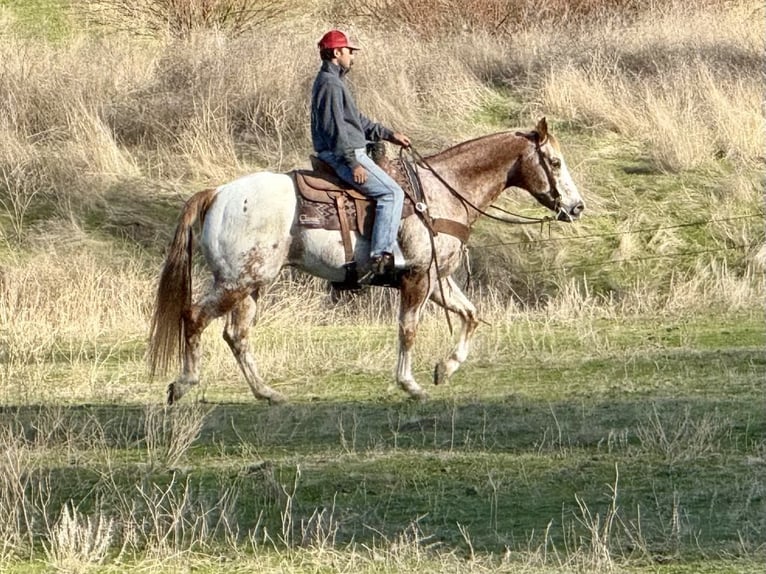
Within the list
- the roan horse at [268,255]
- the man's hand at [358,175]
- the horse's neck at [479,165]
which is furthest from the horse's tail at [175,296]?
the horse's neck at [479,165]

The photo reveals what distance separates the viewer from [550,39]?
90.4 feet

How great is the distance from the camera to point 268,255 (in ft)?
43.6

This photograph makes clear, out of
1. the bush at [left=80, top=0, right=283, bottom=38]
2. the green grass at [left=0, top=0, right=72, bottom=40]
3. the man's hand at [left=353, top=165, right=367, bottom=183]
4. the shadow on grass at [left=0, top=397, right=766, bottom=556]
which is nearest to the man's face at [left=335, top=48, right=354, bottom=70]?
the man's hand at [left=353, top=165, right=367, bottom=183]

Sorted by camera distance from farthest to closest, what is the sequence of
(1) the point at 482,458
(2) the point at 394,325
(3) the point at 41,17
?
(3) the point at 41,17
(2) the point at 394,325
(1) the point at 482,458

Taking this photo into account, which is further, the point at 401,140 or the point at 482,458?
the point at 401,140

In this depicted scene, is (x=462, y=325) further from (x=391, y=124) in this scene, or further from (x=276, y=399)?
(x=391, y=124)

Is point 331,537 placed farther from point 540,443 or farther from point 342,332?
point 342,332

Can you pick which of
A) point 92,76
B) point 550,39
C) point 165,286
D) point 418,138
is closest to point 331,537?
point 165,286

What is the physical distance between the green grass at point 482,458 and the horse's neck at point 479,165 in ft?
4.94

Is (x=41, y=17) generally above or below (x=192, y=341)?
above

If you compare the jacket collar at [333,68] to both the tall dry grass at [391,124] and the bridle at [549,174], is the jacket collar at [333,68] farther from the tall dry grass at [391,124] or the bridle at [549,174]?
the tall dry grass at [391,124]

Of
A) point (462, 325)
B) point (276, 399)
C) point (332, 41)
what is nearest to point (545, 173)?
point (462, 325)

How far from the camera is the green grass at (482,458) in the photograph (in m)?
8.66

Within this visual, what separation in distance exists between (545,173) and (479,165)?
0.55 meters
